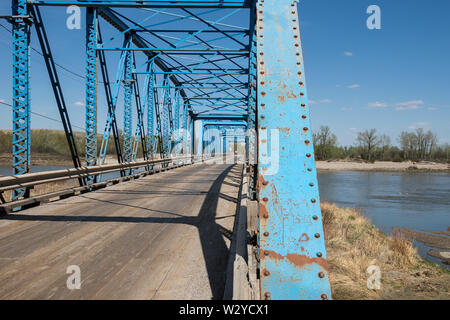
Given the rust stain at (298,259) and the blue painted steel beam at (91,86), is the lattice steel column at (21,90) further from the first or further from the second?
the rust stain at (298,259)

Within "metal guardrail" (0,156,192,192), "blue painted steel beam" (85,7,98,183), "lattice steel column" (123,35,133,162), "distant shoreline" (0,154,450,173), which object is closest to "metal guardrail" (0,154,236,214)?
"metal guardrail" (0,156,192,192)

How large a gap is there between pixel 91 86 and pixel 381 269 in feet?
37.1

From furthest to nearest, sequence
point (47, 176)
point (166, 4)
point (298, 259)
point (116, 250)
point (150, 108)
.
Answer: point (150, 108)
point (166, 4)
point (47, 176)
point (116, 250)
point (298, 259)

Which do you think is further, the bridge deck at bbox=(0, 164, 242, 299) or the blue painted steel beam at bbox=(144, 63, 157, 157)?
the blue painted steel beam at bbox=(144, 63, 157, 157)

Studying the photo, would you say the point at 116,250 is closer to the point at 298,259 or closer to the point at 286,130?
the point at 298,259

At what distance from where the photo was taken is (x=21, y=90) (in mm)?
8781

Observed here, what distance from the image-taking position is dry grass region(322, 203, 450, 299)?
6367 millimetres

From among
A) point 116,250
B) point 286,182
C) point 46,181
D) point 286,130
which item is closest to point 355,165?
point 46,181

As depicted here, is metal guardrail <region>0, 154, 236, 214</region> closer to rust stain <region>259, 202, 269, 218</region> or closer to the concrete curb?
the concrete curb

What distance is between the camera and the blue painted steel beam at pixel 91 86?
38.3 feet

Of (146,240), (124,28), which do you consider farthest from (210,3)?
(146,240)

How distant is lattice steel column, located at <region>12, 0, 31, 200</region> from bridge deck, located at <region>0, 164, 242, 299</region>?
187 cm

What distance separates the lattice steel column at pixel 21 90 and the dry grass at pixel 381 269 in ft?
29.2
